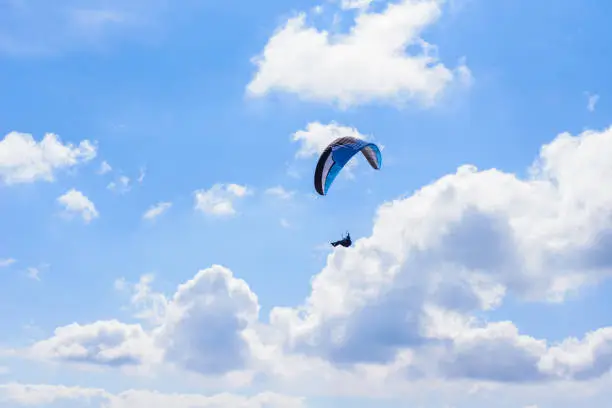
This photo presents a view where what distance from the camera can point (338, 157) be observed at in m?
95.2

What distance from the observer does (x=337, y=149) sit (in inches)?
3740

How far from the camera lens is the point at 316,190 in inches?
3885

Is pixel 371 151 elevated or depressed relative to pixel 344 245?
elevated

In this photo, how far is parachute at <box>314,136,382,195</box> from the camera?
310 feet

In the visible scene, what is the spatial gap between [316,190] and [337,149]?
651 cm

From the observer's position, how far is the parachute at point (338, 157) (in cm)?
9462

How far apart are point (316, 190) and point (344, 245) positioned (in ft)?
25.0

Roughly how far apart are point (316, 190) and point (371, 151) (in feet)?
29.0

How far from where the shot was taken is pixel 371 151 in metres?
101

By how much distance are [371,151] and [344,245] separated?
41.9ft

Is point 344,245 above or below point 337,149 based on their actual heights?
below

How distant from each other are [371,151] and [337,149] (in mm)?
7558

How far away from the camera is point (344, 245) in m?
97.2
